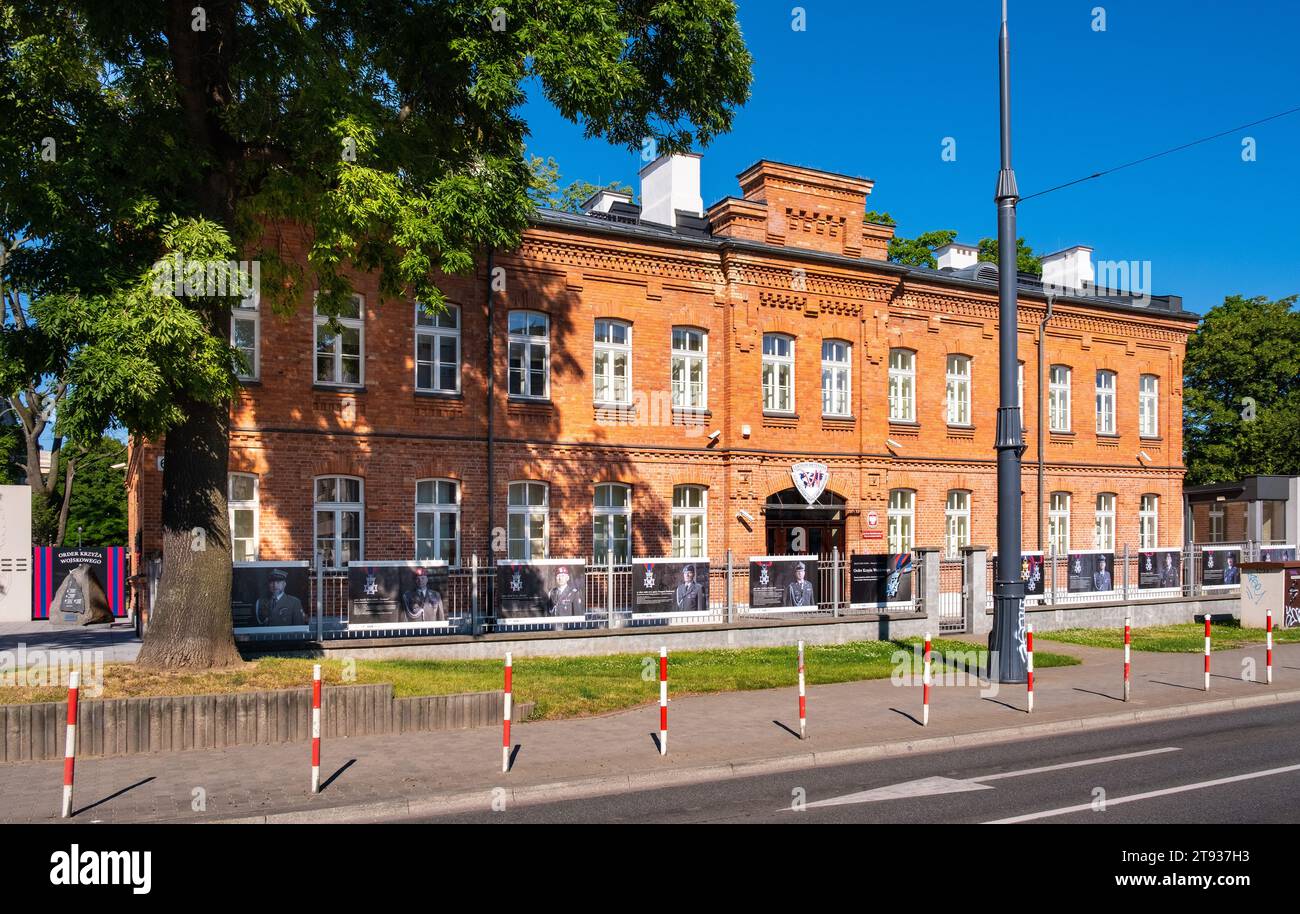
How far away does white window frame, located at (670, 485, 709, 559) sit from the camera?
24.7 metres

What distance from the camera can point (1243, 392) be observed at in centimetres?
4816

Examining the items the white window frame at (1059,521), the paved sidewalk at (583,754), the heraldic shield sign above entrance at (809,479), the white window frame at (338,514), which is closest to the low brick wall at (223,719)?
the paved sidewalk at (583,754)

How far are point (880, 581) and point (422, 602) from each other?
9783 millimetres

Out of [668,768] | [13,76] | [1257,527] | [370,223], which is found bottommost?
[668,768]

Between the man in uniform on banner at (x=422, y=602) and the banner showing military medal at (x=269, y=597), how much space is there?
1.72 metres

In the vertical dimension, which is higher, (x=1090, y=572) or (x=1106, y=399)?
(x=1106, y=399)

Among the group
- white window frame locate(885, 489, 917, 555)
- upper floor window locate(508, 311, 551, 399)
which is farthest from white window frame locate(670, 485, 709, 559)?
white window frame locate(885, 489, 917, 555)

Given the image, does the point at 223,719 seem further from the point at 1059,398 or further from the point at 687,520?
the point at 1059,398

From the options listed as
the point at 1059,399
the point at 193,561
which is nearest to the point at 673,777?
the point at 193,561

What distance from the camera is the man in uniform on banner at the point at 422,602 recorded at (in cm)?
1778
